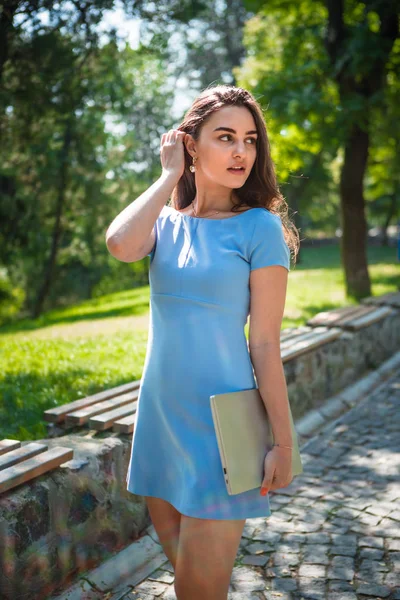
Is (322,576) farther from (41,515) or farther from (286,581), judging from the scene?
(41,515)

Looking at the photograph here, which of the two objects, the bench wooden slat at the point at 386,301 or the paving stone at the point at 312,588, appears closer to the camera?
the paving stone at the point at 312,588

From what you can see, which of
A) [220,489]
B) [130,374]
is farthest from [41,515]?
[130,374]

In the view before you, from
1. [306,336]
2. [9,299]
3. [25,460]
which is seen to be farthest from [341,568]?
[9,299]

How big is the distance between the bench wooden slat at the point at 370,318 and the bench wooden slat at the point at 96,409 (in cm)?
388

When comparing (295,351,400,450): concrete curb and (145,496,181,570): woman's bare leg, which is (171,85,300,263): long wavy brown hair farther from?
(295,351,400,450): concrete curb

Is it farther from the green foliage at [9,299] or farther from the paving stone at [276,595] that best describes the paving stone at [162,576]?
the green foliage at [9,299]

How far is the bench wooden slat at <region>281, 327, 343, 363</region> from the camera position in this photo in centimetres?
623

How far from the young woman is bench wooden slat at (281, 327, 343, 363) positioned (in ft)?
11.9

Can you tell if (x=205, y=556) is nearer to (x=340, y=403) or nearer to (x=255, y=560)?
(x=255, y=560)

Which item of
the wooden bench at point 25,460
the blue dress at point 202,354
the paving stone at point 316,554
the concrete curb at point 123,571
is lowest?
the paving stone at point 316,554

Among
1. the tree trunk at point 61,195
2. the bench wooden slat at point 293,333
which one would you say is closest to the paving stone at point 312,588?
the bench wooden slat at point 293,333

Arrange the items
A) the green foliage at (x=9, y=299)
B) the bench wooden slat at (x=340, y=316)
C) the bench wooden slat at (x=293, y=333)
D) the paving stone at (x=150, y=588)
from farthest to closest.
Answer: the green foliage at (x=9, y=299), the bench wooden slat at (x=340, y=316), the bench wooden slat at (x=293, y=333), the paving stone at (x=150, y=588)

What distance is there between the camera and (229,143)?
2.50 m

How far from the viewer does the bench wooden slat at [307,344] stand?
6232mm
